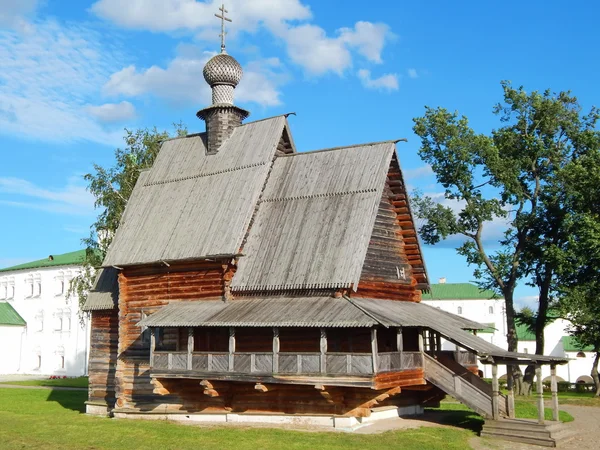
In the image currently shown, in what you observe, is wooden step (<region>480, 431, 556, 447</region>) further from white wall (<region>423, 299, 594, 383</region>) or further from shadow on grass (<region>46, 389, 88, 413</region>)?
white wall (<region>423, 299, 594, 383</region>)

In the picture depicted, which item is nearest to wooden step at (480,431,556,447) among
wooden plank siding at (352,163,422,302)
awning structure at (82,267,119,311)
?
wooden plank siding at (352,163,422,302)

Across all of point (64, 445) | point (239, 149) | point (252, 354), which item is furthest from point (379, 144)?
point (64, 445)

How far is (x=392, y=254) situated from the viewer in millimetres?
24297

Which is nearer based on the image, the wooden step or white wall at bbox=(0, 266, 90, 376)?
the wooden step

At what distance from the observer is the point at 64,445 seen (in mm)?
19844

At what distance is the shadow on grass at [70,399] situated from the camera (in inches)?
1244

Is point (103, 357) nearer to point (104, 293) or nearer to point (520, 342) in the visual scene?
point (104, 293)

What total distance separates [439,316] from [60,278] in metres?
49.3

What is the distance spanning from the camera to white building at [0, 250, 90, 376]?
6244 cm

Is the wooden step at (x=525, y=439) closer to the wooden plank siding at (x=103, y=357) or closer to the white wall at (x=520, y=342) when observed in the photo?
the wooden plank siding at (x=103, y=357)

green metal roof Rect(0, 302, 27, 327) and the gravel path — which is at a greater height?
green metal roof Rect(0, 302, 27, 327)

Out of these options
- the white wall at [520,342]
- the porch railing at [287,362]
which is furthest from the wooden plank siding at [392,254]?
the white wall at [520,342]

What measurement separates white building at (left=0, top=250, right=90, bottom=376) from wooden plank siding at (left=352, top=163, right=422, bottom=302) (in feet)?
142

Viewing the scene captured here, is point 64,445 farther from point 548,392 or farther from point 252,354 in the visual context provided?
point 548,392
